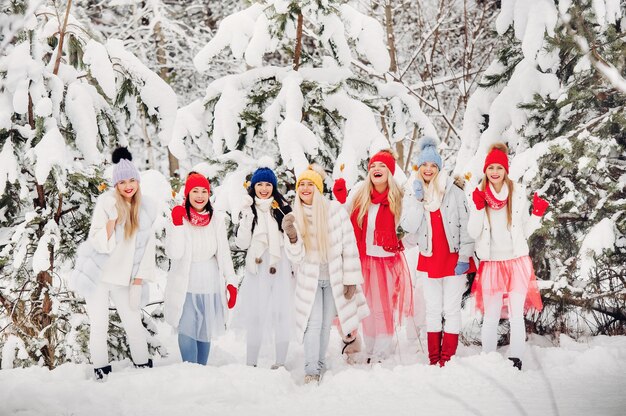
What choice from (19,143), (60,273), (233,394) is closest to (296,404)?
(233,394)

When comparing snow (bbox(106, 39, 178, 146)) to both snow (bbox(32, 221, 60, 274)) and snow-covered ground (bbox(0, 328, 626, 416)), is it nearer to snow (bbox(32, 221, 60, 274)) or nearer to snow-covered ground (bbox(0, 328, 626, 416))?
snow (bbox(32, 221, 60, 274))

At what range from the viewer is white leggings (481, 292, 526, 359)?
5.11 m

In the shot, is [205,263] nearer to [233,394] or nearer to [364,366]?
[233,394]

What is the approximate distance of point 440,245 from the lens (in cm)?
537

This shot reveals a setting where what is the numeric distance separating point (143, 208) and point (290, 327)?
5.53 ft

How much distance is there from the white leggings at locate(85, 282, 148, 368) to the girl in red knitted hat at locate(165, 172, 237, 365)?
11.5 inches

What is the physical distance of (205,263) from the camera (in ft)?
17.7

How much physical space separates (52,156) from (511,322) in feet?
13.3

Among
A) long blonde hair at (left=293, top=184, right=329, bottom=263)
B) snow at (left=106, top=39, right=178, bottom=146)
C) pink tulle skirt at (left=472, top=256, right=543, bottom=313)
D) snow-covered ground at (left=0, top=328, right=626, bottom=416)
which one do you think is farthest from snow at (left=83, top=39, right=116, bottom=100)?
pink tulle skirt at (left=472, top=256, right=543, bottom=313)

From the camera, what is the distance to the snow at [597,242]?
Result: 16.1ft

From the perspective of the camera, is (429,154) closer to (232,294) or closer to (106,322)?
(232,294)

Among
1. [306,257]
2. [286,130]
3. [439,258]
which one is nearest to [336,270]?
[306,257]

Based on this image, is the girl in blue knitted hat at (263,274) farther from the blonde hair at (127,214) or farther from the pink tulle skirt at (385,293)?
the blonde hair at (127,214)

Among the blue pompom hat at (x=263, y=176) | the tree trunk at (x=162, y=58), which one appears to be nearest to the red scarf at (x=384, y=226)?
the blue pompom hat at (x=263, y=176)
